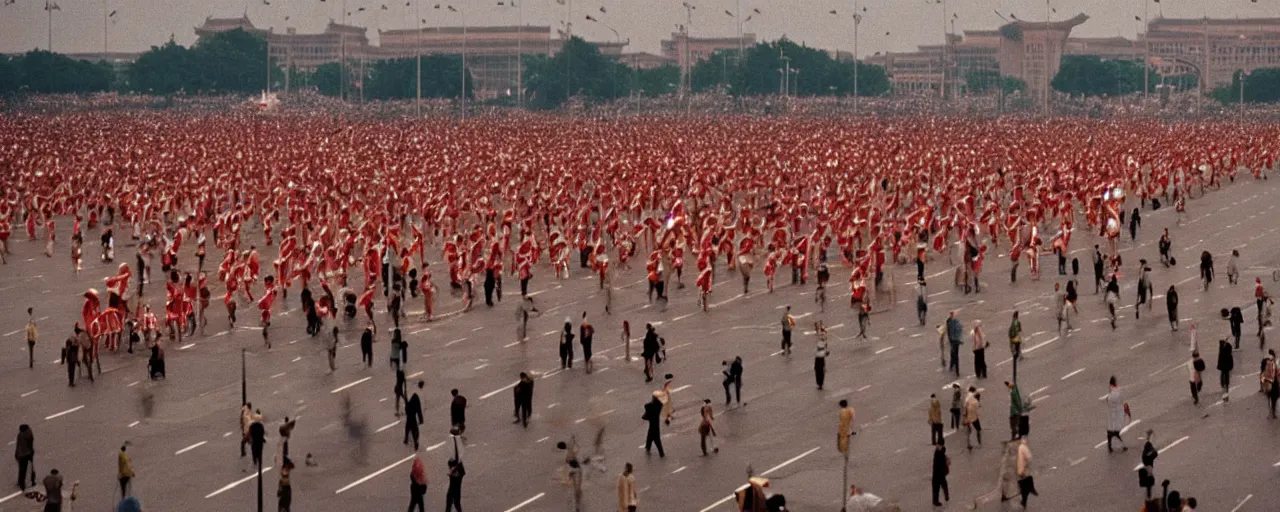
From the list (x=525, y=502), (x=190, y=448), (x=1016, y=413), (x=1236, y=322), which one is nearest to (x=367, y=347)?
(x=190, y=448)

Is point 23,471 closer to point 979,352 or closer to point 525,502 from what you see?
point 525,502

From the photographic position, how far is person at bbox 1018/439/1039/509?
26609 millimetres

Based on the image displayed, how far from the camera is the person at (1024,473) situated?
26.6 metres

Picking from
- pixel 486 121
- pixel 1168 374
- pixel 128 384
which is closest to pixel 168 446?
pixel 128 384

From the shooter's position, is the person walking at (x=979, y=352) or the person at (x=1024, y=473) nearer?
the person at (x=1024, y=473)

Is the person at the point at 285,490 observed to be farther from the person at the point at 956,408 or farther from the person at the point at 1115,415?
the person at the point at 1115,415

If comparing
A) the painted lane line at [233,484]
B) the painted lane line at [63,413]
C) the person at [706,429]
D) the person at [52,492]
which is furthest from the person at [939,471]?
the painted lane line at [63,413]

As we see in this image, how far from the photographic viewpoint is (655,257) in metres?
48.5

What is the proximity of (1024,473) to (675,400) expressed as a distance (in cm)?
934

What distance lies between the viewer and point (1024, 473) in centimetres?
2669

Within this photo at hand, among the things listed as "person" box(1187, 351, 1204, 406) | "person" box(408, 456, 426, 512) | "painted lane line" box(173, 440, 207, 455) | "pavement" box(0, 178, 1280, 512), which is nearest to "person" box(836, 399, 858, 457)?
"pavement" box(0, 178, 1280, 512)

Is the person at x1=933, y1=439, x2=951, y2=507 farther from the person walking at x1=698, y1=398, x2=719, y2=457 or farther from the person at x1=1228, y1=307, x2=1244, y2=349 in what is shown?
the person at x1=1228, y1=307, x2=1244, y2=349

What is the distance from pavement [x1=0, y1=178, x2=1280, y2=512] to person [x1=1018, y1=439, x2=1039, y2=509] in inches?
24.9

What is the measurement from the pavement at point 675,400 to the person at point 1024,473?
0.63 metres
